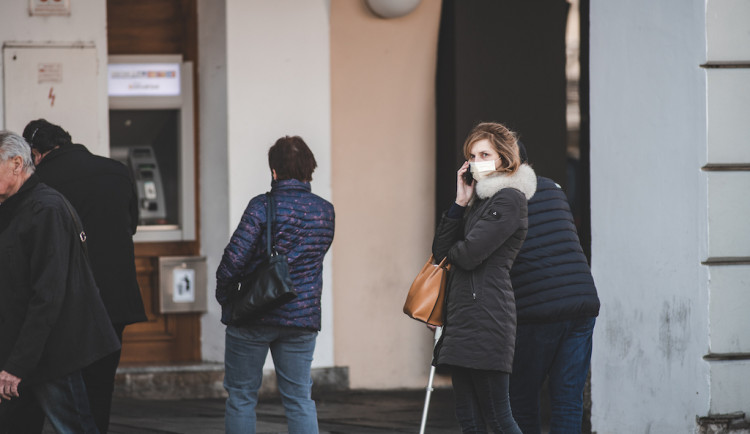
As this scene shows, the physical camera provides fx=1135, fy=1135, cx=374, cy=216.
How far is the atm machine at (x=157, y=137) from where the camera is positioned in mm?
8750

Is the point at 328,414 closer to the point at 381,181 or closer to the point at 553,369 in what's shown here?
the point at 381,181

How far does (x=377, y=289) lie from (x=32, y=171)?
14.6 feet

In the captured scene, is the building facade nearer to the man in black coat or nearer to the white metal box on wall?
the white metal box on wall

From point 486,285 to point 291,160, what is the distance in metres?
1.24

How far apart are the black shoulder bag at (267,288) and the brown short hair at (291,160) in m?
0.16

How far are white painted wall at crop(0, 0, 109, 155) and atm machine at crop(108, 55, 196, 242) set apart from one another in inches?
20.2

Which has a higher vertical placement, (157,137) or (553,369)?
(157,137)

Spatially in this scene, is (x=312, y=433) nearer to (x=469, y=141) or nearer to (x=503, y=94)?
(x=469, y=141)

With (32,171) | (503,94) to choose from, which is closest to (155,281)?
(503,94)

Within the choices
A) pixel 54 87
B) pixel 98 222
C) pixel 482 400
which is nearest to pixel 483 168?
pixel 482 400

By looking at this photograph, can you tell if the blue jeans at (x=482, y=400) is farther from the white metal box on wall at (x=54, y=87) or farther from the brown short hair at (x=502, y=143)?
the white metal box on wall at (x=54, y=87)

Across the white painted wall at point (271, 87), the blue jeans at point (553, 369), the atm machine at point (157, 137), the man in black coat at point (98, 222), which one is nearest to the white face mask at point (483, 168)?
the blue jeans at point (553, 369)

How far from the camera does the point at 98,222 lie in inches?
226

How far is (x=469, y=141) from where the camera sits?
16.0 feet
